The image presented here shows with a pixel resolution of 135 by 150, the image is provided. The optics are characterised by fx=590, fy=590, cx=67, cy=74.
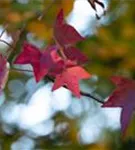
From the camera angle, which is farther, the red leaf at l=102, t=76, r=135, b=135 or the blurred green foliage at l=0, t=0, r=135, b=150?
the blurred green foliage at l=0, t=0, r=135, b=150

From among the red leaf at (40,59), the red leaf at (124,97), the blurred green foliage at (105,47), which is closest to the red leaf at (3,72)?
the red leaf at (40,59)

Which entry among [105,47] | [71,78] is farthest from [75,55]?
[105,47]

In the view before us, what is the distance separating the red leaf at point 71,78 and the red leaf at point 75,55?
0.01m

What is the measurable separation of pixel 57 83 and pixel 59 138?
1.43 metres

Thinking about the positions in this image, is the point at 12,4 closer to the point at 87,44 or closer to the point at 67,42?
the point at 87,44

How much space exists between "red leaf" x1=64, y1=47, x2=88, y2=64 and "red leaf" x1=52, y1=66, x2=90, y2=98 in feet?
0.04

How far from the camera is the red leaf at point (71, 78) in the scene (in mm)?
801

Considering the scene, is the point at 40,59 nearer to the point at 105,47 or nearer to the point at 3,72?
the point at 3,72

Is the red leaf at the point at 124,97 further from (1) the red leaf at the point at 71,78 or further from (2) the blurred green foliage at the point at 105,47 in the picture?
(2) the blurred green foliage at the point at 105,47

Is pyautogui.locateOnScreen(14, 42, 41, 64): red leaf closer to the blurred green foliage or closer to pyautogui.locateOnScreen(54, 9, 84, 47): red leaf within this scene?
pyautogui.locateOnScreen(54, 9, 84, 47): red leaf

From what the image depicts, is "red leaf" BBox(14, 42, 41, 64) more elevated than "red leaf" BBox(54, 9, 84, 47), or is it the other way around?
"red leaf" BBox(54, 9, 84, 47)

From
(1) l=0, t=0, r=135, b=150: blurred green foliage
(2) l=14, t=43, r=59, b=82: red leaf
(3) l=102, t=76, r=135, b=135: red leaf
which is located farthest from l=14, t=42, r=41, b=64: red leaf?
(1) l=0, t=0, r=135, b=150: blurred green foliage

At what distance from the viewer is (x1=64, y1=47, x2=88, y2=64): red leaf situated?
0.81 m

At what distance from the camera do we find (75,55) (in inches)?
32.3
